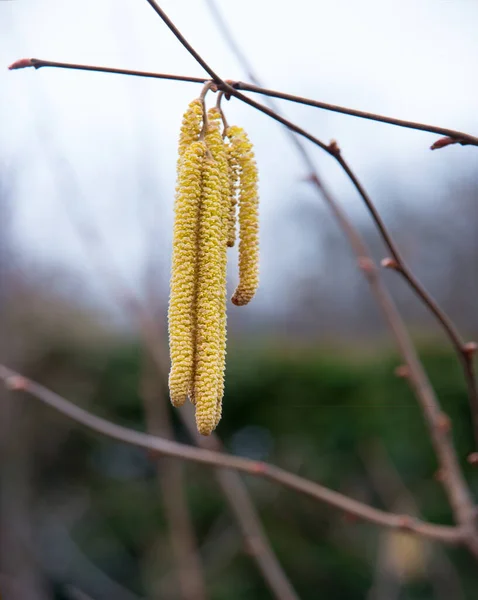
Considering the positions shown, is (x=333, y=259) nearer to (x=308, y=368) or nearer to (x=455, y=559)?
(x=308, y=368)

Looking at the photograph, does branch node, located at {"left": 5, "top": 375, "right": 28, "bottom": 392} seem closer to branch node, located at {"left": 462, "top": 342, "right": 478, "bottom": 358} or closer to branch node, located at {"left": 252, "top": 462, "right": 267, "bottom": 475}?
branch node, located at {"left": 252, "top": 462, "right": 267, "bottom": 475}

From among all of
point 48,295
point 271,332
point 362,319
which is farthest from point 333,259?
point 48,295

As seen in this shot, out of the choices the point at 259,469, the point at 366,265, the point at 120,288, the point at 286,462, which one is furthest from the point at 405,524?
the point at 286,462

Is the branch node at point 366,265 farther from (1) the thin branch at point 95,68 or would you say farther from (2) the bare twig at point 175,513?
(2) the bare twig at point 175,513

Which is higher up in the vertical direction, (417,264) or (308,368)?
(308,368)

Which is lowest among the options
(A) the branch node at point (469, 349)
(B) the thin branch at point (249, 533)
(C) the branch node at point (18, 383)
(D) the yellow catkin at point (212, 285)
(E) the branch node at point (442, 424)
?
(B) the thin branch at point (249, 533)

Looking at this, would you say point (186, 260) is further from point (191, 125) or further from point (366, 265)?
point (366, 265)

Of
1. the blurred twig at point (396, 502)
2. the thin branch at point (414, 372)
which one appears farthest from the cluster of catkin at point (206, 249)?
the blurred twig at point (396, 502)
